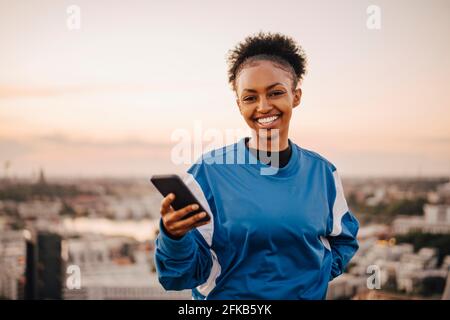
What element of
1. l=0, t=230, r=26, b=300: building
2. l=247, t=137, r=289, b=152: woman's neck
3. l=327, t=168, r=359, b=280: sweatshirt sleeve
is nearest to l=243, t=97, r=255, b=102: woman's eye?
l=247, t=137, r=289, b=152: woman's neck

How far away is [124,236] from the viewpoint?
25.6 metres

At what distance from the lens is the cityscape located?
17.4m

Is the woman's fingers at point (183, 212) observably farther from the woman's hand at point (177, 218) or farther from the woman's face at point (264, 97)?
the woman's face at point (264, 97)

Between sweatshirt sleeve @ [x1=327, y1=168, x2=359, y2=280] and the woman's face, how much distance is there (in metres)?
0.24

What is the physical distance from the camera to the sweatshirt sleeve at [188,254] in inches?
48.9

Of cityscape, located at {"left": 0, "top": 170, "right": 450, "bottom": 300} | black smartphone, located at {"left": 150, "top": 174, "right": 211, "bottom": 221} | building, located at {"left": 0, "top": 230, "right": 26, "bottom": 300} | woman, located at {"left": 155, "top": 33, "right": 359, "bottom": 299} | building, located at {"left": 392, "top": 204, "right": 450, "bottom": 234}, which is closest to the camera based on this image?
black smartphone, located at {"left": 150, "top": 174, "right": 211, "bottom": 221}

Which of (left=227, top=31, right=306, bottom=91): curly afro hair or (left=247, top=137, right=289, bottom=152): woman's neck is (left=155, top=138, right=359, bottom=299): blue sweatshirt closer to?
(left=247, top=137, right=289, bottom=152): woman's neck

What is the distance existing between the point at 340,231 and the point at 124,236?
2473 centimetres

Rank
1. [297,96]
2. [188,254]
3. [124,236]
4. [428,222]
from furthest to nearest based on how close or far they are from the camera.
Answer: [124,236] < [428,222] < [297,96] < [188,254]

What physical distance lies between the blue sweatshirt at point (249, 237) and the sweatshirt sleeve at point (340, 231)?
0.11 metres

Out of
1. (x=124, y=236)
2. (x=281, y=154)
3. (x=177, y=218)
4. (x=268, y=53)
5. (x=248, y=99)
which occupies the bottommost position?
(x=124, y=236)

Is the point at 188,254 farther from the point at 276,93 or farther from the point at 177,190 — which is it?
the point at 276,93

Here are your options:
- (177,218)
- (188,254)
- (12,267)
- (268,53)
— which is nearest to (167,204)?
(177,218)

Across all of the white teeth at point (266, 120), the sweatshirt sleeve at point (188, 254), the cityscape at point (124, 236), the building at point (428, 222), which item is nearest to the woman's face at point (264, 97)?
the white teeth at point (266, 120)
